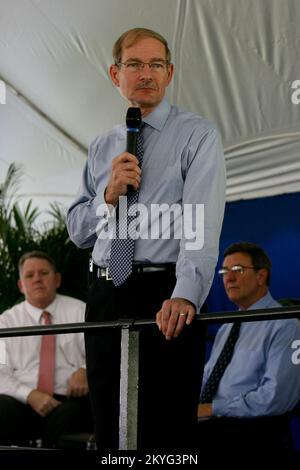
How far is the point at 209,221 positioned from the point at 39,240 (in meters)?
3.10

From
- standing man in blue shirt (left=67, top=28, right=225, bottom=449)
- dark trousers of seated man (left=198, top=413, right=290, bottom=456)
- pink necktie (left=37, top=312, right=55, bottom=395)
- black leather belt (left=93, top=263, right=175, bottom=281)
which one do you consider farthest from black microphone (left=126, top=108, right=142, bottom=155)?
pink necktie (left=37, top=312, right=55, bottom=395)

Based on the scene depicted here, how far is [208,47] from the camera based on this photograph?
133 inches

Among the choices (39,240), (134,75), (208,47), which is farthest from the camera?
(39,240)

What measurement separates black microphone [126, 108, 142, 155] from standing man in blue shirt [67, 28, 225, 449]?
2.6 inches

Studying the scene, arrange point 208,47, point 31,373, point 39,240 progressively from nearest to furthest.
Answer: point 208,47 → point 31,373 → point 39,240

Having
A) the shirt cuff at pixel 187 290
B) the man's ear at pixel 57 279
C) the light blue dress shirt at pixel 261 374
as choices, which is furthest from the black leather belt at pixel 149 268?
the man's ear at pixel 57 279

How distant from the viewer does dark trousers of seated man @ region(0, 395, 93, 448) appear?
3441 millimetres

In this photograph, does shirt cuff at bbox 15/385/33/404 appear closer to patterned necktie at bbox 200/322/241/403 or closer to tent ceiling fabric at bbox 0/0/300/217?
patterned necktie at bbox 200/322/241/403

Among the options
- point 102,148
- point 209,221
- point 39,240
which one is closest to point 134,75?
point 102,148

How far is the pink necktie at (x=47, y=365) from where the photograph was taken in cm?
380

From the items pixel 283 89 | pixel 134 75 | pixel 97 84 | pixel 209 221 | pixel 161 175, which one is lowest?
pixel 209 221

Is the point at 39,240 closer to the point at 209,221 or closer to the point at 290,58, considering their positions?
the point at 290,58

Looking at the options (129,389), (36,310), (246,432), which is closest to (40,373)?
(36,310)

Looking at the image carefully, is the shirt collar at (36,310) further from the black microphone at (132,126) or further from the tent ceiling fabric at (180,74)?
the black microphone at (132,126)
